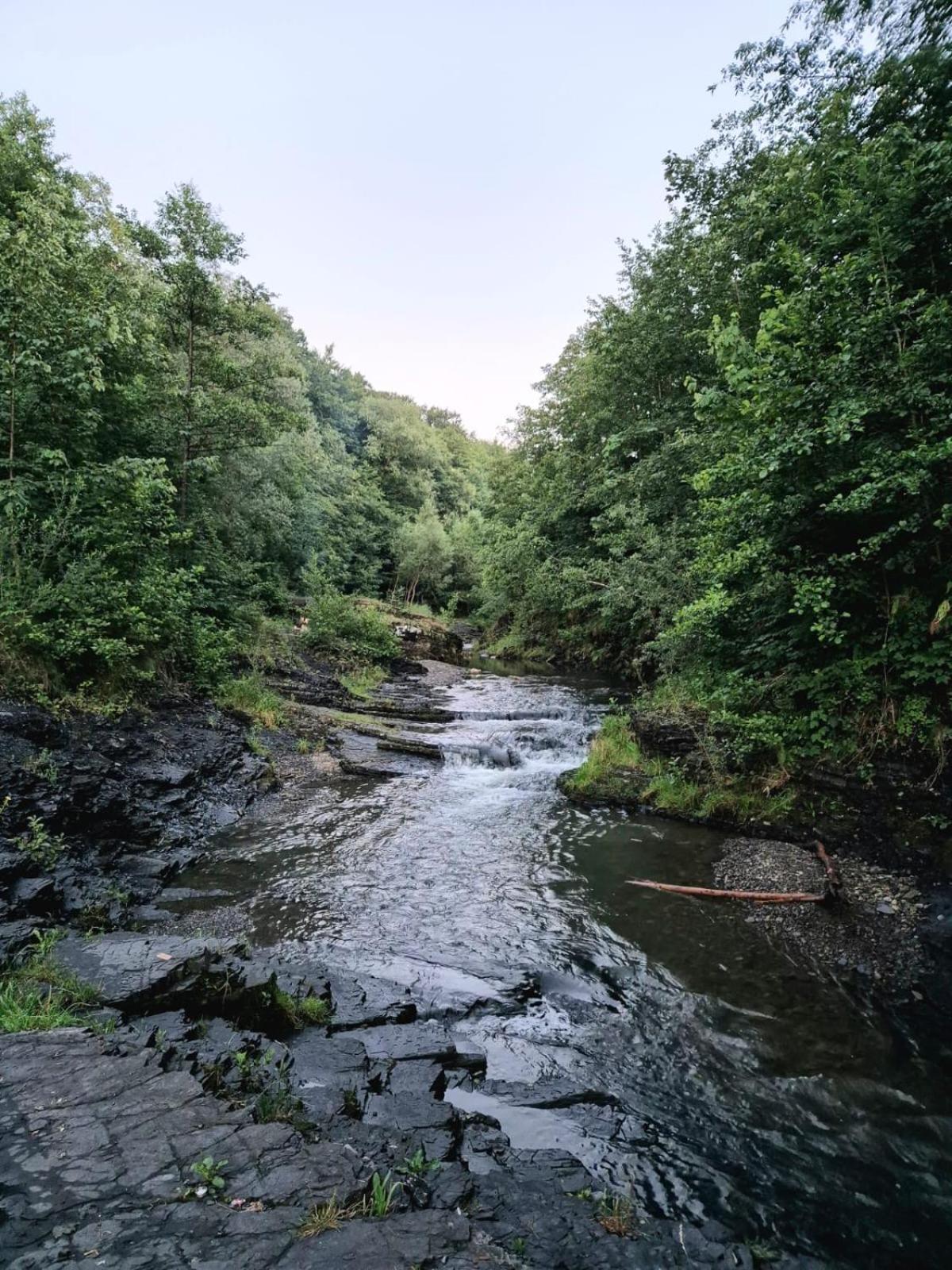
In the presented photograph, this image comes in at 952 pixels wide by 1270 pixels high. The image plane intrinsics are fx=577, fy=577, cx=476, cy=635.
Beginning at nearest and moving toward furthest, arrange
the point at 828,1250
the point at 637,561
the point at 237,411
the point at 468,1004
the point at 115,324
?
the point at 828,1250 < the point at 468,1004 < the point at 115,324 < the point at 237,411 < the point at 637,561

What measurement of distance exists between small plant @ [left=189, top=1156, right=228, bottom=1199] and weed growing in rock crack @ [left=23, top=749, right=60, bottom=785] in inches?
229

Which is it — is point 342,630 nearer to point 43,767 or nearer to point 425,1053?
point 43,767

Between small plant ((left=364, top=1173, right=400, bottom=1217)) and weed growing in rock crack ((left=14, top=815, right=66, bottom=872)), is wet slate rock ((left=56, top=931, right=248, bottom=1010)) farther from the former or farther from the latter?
small plant ((left=364, top=1173, right=400, bottom=1217))

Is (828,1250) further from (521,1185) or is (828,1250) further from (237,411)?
(237,411)

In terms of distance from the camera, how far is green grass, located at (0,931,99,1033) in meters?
3.27

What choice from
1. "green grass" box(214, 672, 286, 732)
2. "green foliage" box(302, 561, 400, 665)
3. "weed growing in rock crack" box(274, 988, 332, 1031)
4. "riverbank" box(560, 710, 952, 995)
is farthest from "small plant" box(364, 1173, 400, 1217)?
"green foliage" box(302, 561, 400, 665)

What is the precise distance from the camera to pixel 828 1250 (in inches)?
116

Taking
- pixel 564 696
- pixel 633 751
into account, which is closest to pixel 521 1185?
pixel 633 751

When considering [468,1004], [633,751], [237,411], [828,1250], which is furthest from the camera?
[237,411]

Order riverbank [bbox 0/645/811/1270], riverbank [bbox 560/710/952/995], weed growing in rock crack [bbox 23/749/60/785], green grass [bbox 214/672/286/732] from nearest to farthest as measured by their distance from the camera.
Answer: riverbank [bbox 0/645/811/1270] → riverbank [bbox 560/710/952/995] → weed growing in rock crack [bbox 23/749/60/785] → green grass [bbox 214/672/286/732]

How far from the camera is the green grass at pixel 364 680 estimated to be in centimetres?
1708

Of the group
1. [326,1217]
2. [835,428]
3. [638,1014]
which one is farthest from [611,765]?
[326,1217]

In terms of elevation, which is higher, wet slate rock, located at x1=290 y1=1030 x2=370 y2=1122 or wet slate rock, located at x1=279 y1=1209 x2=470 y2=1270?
wet slate rock, located at x1=279 y1=1209 x2=470 y2=1270

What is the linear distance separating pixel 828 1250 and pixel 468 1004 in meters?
2.66
